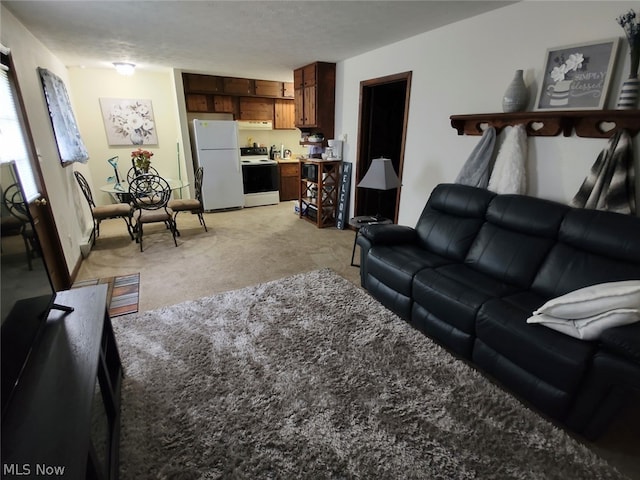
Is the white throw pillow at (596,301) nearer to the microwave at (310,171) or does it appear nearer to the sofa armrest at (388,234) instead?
the sofa armrest at (388,234)

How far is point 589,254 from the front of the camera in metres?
1.89

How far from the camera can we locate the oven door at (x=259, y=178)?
587 centimetres

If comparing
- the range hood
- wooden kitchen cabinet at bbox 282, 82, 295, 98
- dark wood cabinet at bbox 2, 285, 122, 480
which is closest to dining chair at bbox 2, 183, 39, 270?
dark wood cabinet at bbox 2, 285, 122, 480

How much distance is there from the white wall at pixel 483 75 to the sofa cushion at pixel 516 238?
290mm

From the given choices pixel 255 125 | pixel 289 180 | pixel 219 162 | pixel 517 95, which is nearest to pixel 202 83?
pixel 255 125

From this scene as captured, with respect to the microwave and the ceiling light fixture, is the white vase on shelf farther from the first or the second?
the ceiling light fixture

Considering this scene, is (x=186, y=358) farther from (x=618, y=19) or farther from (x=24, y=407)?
(x=618, y=19)

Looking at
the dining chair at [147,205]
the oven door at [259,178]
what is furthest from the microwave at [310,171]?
the dining chair at [147,205]

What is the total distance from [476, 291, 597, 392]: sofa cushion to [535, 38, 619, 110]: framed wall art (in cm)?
136

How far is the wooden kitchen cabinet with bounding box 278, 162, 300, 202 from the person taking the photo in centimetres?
634

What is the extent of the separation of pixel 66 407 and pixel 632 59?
3.17 metres

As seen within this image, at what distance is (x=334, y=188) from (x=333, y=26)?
91.5 inches

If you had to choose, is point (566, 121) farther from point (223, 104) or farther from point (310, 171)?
point (223, 104)

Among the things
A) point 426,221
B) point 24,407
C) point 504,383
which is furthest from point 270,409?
point 426,221
